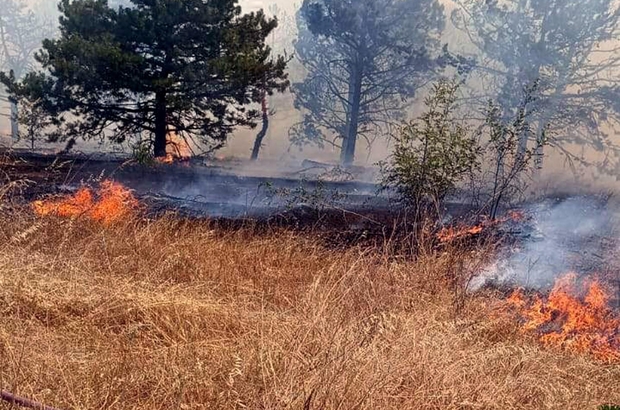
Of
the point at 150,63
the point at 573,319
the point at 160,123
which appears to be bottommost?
the point at 573,319

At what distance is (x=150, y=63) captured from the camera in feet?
44.3

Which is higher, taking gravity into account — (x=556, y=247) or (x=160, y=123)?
(x=160, y=123)

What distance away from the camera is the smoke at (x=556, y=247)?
A: 727 centimetres

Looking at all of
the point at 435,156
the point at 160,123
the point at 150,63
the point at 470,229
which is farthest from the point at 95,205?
the point at 160,123

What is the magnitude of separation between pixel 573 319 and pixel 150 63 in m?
11.2

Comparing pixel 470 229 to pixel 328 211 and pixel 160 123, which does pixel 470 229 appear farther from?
pixel 160 123

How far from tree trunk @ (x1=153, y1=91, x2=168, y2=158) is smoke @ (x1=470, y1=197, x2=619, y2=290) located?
875 centimetres

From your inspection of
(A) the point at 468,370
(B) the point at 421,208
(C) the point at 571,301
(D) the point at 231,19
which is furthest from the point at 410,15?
(A) the point at 468,370

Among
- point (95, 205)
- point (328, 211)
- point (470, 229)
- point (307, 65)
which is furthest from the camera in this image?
point (307, 65)

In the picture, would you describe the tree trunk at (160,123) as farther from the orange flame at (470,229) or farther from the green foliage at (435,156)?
the orange flame at (470,229)

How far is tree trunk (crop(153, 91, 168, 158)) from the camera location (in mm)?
13523

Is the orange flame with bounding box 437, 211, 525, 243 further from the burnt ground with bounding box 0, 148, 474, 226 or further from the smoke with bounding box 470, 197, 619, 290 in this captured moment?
the burnt ground with bounding box 0, 148, 474, 226

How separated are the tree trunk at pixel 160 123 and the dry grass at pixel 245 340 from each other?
315 inches

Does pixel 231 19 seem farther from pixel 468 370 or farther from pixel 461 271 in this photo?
pixel 468 370
